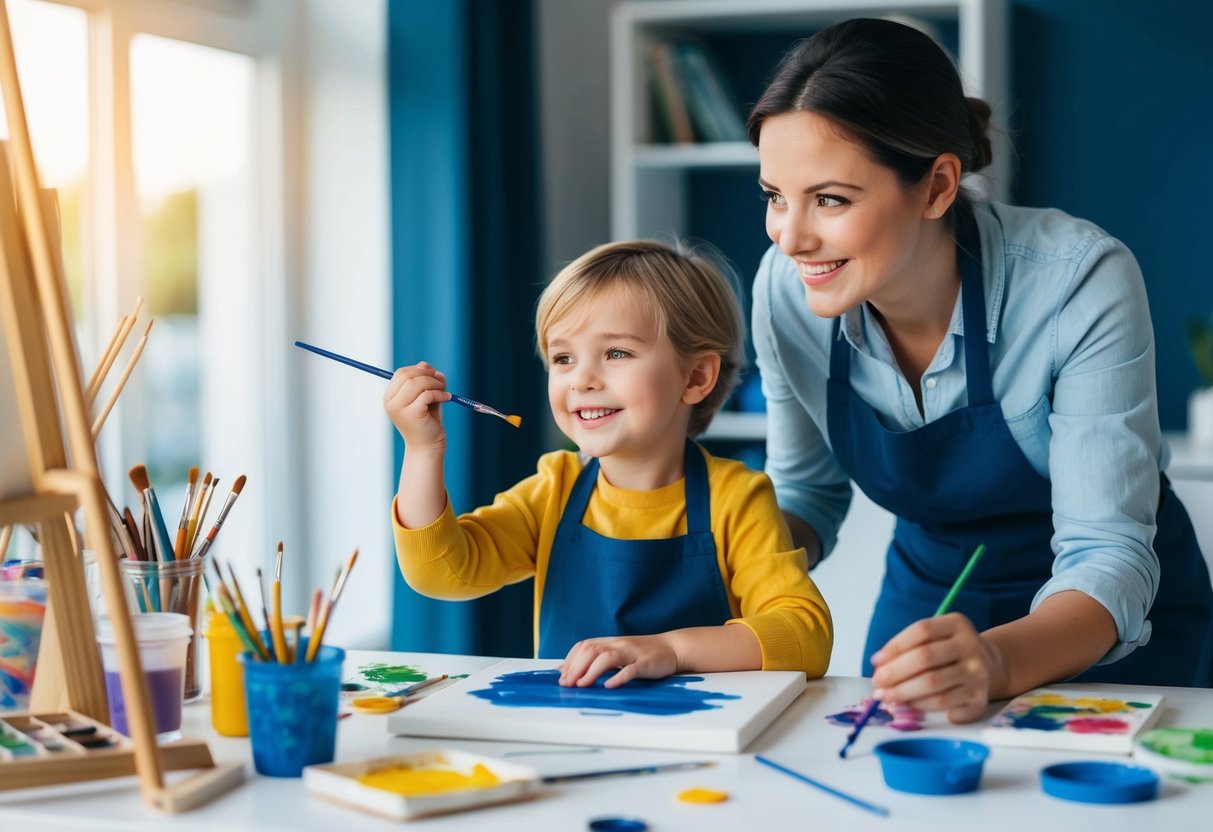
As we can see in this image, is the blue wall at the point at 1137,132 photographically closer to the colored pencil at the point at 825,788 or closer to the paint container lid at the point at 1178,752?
the paint container lid at the point at 1178,752

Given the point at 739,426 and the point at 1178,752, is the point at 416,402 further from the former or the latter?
the point at 739,426

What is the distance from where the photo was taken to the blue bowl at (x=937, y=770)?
95 cm

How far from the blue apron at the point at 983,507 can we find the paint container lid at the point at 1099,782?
1.95 feet

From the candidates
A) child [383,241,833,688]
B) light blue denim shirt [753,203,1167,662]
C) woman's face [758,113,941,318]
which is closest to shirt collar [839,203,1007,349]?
light blue denim shirt [753,203,1167,662]

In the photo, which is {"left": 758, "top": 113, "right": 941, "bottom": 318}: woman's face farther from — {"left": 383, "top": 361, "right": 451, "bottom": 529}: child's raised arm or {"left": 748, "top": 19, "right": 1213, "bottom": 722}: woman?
{"left": 383, "top": 361, "right": 451, "bottom": 529}: child's raised arm

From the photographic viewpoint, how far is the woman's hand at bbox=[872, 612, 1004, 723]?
1124mm

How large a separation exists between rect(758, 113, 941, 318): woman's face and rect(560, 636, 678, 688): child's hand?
42 cm

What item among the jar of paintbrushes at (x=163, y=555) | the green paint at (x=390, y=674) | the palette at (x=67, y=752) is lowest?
the green paint at (x=390, y=674)

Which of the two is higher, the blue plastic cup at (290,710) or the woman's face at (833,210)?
the woman's face at (833,210)

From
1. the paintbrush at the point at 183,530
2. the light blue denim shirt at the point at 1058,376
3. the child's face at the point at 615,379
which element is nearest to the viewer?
the paintbrush at the point at 183,530

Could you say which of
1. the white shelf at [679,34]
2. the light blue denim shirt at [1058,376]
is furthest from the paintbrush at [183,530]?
the white shelf at [679,34]

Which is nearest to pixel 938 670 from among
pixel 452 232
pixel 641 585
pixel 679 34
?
pixel 641 585

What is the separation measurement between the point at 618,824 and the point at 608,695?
274 mm

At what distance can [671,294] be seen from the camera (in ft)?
4.99
